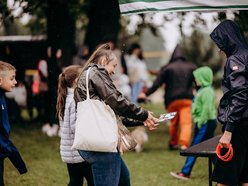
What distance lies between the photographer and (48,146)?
13.1 metres

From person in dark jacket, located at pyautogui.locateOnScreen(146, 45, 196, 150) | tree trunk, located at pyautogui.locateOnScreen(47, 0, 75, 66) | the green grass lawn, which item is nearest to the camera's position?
the green grass lawn

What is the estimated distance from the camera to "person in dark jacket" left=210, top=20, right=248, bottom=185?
5758mm

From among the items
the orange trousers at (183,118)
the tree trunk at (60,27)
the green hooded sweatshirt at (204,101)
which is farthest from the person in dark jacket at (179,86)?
the tree trunk at (60,27)

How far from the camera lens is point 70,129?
6.79m

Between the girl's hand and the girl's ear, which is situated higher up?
the girl's ear

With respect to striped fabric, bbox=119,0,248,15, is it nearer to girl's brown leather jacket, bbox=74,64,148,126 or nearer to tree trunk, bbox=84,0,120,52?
girl's brown leather jacket, bbox=74,64,148,126

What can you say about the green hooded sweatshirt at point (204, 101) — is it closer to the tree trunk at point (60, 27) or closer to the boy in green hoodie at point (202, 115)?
the boy in green hoodie at point (202, 115)

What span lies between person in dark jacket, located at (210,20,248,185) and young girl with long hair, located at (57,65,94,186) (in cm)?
149

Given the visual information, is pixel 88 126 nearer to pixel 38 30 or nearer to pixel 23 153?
pixel 23 153

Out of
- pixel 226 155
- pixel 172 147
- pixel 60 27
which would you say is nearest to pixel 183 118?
pixel 172 147

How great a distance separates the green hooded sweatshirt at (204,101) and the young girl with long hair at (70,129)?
3128 millimetres

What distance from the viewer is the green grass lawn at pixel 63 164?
31.1 ft

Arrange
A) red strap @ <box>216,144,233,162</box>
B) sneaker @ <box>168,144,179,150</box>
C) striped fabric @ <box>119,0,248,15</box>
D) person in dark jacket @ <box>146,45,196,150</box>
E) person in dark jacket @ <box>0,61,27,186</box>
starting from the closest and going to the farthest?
red strap @ <box>216,144,233,162</box>
person in dark jacket @ <box>0,61,27,186</box>
striped fabric @ <box>119,0,248,15</box>
person in dark jacket @ <box>146,45,196,150</box>
sneaker @ <box>168,144,179,150</box>

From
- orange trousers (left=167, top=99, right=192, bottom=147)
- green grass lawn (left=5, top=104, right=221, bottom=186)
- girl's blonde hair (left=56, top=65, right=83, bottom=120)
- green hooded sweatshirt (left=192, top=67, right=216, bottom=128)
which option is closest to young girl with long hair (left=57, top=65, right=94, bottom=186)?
girl's blonde hair (left=56, top=65, right=83, bottom=120)
